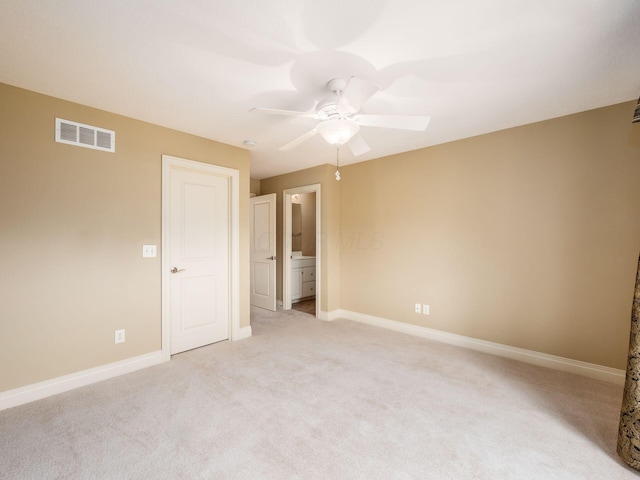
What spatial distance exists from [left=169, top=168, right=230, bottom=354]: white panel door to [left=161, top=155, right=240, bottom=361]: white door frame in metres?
0.06

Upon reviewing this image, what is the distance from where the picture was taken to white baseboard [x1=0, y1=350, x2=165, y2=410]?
2.20 m

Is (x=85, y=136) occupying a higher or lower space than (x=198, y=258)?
higher

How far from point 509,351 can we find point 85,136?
4.65 meters

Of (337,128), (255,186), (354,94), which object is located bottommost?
(337,128)

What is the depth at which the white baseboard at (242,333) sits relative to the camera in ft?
12.0

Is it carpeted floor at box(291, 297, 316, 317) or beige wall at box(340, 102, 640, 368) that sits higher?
beige wall at box(340, 102, 640, 368)

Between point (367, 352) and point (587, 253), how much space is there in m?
2.34

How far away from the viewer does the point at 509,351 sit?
3092mm

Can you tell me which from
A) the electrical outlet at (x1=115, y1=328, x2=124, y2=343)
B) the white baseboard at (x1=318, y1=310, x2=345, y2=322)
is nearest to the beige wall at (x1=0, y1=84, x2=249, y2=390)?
the electrical outlet at (x1=115, y1=328, x2=124, y2=343)

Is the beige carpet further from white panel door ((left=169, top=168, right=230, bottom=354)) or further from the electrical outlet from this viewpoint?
white panel door ((left=169, top=168, right=230, bottom=354))

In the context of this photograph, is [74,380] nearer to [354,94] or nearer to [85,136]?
[85,136]

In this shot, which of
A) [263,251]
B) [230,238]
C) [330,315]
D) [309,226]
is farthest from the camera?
[309,226]

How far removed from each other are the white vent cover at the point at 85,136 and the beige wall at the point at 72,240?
5 cm

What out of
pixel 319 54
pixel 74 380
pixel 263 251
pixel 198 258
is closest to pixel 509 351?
pixel 319 54
